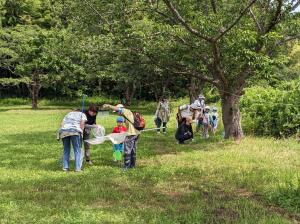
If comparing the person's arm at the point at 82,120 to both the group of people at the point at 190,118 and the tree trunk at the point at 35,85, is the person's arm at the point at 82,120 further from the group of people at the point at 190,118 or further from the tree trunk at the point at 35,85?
the tree trunk at the point at 35,85

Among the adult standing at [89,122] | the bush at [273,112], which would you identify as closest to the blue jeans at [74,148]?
the adult standing at [89,122]

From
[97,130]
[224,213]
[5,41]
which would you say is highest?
[5,41]

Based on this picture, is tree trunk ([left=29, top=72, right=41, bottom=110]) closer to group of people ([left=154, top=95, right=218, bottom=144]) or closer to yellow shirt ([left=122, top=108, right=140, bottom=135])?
group of people ([left=154, top=95, right=218, bottom=144])

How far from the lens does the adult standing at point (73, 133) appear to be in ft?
37.9

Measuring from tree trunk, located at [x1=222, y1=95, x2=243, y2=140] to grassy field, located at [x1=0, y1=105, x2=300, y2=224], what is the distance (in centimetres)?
123

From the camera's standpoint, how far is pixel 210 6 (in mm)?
17297

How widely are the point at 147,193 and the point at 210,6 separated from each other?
1003cm

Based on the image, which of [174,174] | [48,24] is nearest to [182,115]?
[174,174]

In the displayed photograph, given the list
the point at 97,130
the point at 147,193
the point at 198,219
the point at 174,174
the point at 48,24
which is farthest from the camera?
the point at 48,24

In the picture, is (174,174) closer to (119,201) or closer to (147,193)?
(147,193)

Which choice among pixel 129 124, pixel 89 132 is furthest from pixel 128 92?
pixel 129 124

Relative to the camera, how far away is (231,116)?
16.8 meters

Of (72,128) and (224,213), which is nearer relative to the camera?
(224,213)

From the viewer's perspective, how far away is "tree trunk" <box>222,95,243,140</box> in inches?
655
